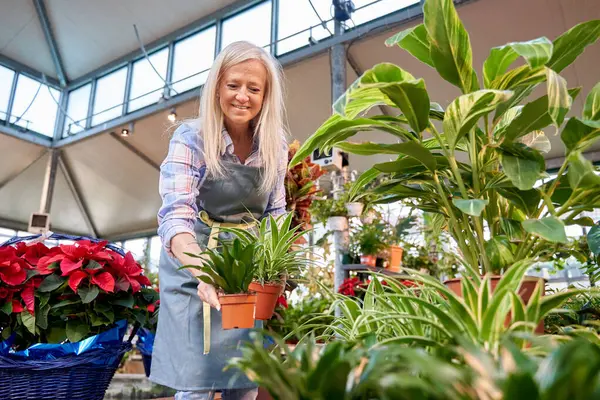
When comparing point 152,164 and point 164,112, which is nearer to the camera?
point 164,112

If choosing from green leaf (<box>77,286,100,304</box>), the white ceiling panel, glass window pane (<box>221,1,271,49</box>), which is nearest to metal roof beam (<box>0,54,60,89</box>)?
the white ceiling panel

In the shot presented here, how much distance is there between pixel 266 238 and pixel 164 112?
675cm

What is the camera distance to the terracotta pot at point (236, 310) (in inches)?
36.0

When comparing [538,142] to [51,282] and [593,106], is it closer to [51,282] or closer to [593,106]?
[593,106]

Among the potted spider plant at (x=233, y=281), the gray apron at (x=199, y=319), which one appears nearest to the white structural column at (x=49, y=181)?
the gray apron at (x=199, y=319)

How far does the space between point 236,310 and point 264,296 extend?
0.42 feet

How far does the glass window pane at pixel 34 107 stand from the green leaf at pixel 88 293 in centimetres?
808

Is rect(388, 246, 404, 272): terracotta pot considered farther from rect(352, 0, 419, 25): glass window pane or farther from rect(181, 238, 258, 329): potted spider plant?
rect(352, 0, 419, 25): glass window pane

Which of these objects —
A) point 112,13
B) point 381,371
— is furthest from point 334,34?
point 381,371

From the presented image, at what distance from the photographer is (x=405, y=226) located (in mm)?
3951

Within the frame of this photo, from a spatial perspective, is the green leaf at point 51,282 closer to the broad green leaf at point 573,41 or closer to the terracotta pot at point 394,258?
the broad green leaf at point 573,41

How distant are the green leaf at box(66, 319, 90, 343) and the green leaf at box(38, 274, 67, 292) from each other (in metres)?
0.12

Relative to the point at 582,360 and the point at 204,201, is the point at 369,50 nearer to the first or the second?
the point at 204,201

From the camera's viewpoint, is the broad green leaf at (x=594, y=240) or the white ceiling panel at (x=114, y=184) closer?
the broad green leaf at (x=594, y=240)
